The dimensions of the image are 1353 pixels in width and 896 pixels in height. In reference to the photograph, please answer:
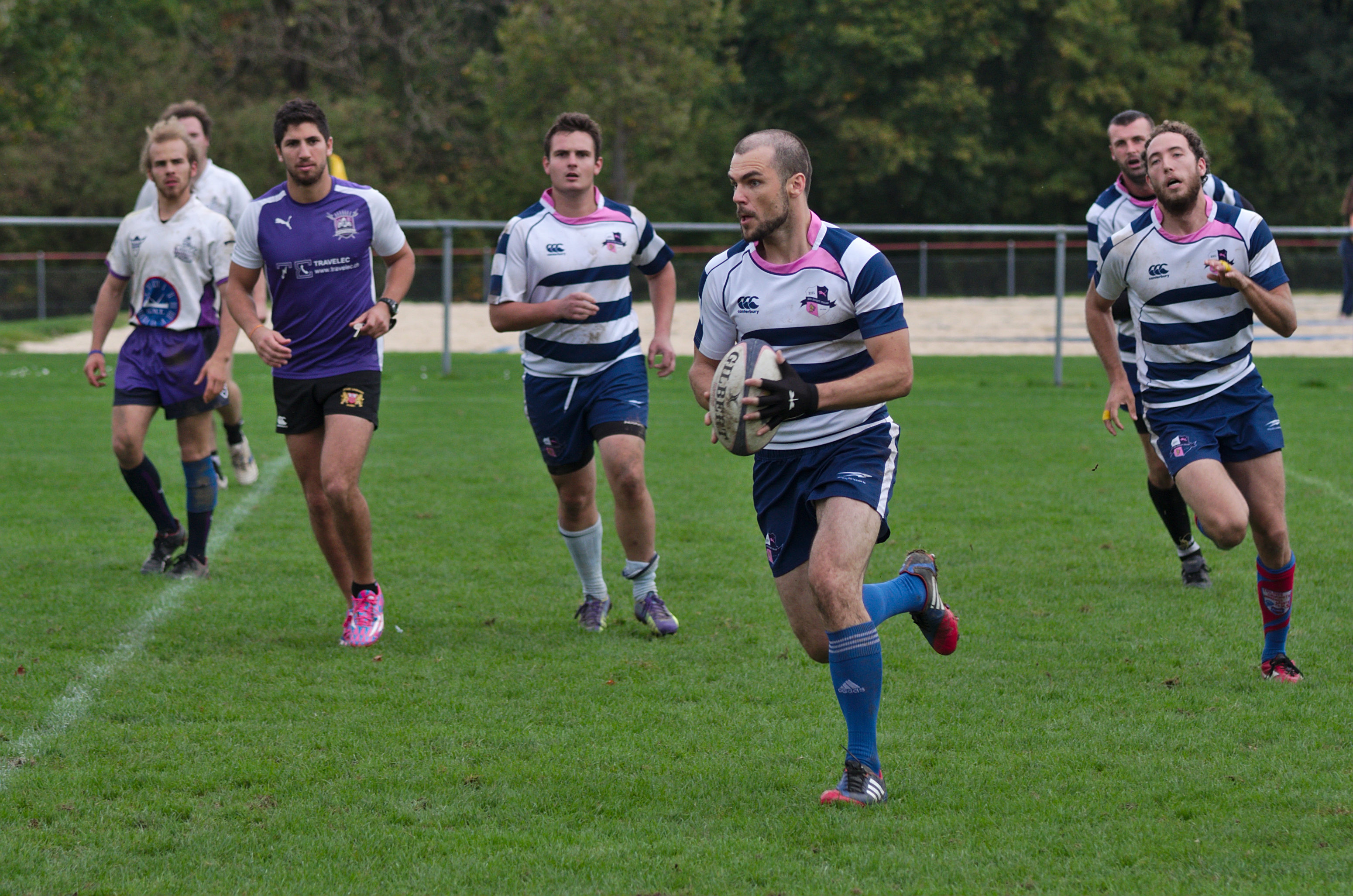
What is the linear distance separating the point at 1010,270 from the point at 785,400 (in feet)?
104

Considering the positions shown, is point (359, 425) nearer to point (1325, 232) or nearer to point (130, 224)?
point (130, 224)

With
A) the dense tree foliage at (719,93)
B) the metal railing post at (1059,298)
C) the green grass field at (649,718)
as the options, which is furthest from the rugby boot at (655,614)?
the dense tree foliage at (719,93)

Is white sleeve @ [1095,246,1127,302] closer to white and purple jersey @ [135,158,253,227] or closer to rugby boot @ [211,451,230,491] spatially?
rugby boot @ [211,451,230,491]

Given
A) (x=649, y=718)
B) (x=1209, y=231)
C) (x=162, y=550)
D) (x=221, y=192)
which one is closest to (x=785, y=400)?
(x=649, y=718)

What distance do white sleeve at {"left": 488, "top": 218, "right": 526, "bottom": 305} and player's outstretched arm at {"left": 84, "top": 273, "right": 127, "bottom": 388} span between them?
2.22m

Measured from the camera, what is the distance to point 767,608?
6.98 metres

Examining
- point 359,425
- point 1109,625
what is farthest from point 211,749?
point 1109,625

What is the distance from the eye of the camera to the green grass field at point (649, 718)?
12.8 ft

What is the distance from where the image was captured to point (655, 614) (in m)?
6.56

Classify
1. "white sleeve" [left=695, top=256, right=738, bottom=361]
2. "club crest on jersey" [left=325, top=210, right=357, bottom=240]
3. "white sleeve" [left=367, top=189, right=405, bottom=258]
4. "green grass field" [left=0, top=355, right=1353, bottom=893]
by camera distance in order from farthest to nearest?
"white sleeve" [left=367, top=189, right=405, bottom=258]
"club crest on jersey" [left=325, top=210, right=357, bottom=240]
"white sleeve" [left=695, top=256, right=738, bottom=361]
"green grass field" [left=0, top=355, right=1353, bottom=893]

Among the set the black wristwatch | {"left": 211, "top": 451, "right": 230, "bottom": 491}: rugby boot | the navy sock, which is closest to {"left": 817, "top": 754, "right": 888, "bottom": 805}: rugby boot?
the black wristwatch

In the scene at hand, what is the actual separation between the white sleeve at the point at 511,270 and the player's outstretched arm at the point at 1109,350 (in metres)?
2.45

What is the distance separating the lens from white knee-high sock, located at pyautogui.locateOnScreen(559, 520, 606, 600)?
22.2ft

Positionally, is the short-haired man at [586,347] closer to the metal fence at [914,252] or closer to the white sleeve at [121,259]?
the white sleeve at [121,259]
